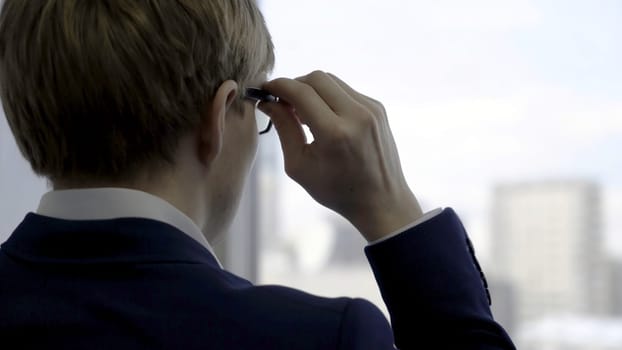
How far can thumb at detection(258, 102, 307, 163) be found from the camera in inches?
30.5

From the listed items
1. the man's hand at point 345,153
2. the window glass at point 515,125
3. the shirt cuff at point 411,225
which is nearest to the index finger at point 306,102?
the man's hand at point 345,153

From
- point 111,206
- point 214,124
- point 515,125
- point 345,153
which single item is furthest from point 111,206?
point 515,125

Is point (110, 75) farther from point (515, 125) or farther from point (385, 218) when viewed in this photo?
point (515, 125)

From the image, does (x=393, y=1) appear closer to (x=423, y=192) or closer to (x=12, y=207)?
(x=423, y=192)

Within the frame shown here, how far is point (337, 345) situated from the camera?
57 cm

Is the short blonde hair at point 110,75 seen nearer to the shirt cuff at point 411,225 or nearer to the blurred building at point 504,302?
the shirt cuff at point 411,225

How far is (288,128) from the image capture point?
2.56ft

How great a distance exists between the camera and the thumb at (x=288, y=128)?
773mm

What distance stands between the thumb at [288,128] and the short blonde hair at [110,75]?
4.0 inches

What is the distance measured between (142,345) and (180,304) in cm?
4

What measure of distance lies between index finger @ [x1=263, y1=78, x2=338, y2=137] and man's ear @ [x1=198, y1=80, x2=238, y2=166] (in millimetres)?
74

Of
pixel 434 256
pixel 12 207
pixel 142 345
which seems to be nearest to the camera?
pixel 142 345

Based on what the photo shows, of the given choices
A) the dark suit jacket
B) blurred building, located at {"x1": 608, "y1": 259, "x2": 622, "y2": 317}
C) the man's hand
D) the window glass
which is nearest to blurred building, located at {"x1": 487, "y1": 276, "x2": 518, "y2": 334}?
Result: the window glass

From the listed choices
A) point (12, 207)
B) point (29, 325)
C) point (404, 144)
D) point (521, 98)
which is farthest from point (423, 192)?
point (29, 325)
